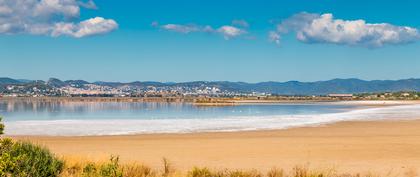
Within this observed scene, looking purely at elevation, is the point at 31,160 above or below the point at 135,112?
above

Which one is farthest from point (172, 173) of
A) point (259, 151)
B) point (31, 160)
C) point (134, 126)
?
point (134, 126)

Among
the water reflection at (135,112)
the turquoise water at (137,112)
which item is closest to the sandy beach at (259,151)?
the turquoise water at (137,112)

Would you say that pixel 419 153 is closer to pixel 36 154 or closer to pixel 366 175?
pixel 366 175

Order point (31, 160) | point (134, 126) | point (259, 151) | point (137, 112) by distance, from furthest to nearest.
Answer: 1. point (137, 112)
2. point (134, 126)
3. point (259, 151)
4. point (31, 160)

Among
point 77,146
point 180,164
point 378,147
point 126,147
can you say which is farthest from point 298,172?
point 77,146

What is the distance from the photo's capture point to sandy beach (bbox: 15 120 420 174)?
17.6 m

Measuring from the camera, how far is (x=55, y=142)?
2702cm

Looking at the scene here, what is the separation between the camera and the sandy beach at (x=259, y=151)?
57.7 feet

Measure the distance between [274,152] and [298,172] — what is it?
804 cm

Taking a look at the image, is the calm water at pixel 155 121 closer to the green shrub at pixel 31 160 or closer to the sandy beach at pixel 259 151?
the sandy beach at pixel 259 151

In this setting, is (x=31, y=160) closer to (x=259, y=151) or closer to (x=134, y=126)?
(x=259, y=151)

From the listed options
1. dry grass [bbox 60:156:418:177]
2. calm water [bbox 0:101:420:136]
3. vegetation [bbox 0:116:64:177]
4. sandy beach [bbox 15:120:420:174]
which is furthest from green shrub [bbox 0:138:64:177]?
calm water [bbox 0:101:420:136]

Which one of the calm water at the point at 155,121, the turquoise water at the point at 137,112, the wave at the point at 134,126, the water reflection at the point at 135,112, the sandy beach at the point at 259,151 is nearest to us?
the sandy beach at the point at 259,151

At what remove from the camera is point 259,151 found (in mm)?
21922
